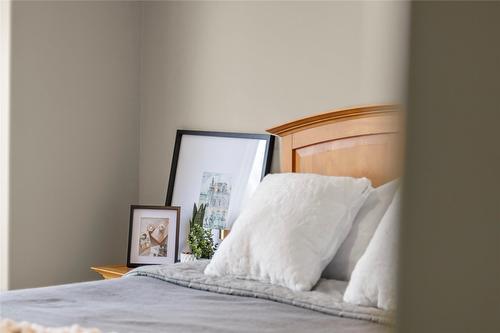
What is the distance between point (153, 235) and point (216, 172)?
434 mm

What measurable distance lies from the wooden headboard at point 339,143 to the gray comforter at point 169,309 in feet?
2.26

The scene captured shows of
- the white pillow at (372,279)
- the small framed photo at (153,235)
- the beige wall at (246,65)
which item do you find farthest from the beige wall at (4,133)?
the white pillow at (372,279)

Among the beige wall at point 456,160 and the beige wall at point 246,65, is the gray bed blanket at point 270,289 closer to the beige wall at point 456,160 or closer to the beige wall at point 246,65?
the beige wall at point 246,65

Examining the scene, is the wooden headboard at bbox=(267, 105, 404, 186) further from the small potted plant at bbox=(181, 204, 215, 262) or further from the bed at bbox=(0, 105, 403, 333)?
the small potted plant at bbox=(181, 204, 215, 262)

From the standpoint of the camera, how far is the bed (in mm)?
1929

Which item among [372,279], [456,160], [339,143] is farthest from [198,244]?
[456,160]

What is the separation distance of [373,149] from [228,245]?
27.7 inches

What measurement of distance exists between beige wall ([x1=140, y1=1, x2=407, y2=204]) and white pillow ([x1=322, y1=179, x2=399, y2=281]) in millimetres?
500

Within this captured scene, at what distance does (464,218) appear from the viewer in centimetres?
16

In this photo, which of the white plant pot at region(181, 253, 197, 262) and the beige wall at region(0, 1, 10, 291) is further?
the beige wall at region(0, 1, 10, 291)

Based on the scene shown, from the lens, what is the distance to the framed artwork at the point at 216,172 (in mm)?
3482

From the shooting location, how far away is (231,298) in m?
2.28

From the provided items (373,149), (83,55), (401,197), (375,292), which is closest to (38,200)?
(83,55)

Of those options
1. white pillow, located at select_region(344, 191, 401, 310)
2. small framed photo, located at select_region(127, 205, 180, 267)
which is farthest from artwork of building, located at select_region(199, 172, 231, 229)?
white pillow, located at select_region(344, 191, 401, 310)
